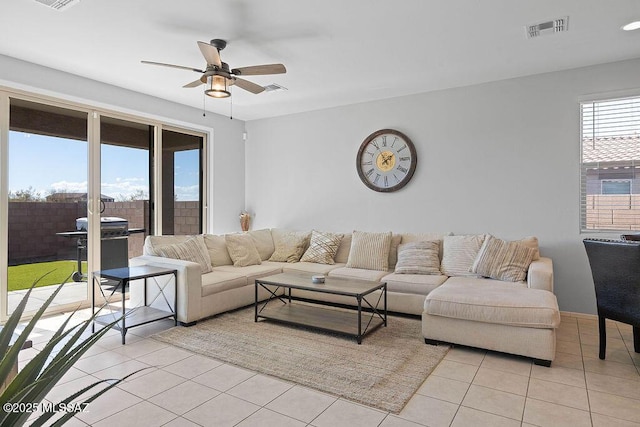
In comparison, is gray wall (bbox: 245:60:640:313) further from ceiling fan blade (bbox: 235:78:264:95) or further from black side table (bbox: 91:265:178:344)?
Answer: black side table (bbox: 91:265:178:344)

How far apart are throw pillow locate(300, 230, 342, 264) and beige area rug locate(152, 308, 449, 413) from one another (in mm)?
1313

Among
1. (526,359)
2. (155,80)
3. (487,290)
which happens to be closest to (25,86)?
(155,80)

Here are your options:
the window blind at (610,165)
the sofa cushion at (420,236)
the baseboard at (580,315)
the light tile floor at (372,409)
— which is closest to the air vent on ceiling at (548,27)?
the window blind at (610,165)

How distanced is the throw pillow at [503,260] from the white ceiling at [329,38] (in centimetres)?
187

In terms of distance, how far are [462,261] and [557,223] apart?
42.7 inches

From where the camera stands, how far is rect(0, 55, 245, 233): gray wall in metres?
3.93

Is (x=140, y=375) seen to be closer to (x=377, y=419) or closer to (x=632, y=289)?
(x=377, y=419)

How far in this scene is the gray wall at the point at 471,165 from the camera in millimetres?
4102

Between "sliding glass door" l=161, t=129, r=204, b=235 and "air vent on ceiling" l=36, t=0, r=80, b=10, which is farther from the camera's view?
"sliding glass door" l=161, t=129, r=204, b=235

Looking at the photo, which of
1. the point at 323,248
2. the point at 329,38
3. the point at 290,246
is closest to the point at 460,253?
the point at 323,248

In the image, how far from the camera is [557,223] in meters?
4.16

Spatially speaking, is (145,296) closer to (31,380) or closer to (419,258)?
(419,258)

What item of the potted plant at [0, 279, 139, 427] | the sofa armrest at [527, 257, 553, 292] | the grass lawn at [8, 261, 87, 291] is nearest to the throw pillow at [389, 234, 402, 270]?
the sofa armrest at [527, 257, 553, 292]

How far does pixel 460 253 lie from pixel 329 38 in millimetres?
2624
